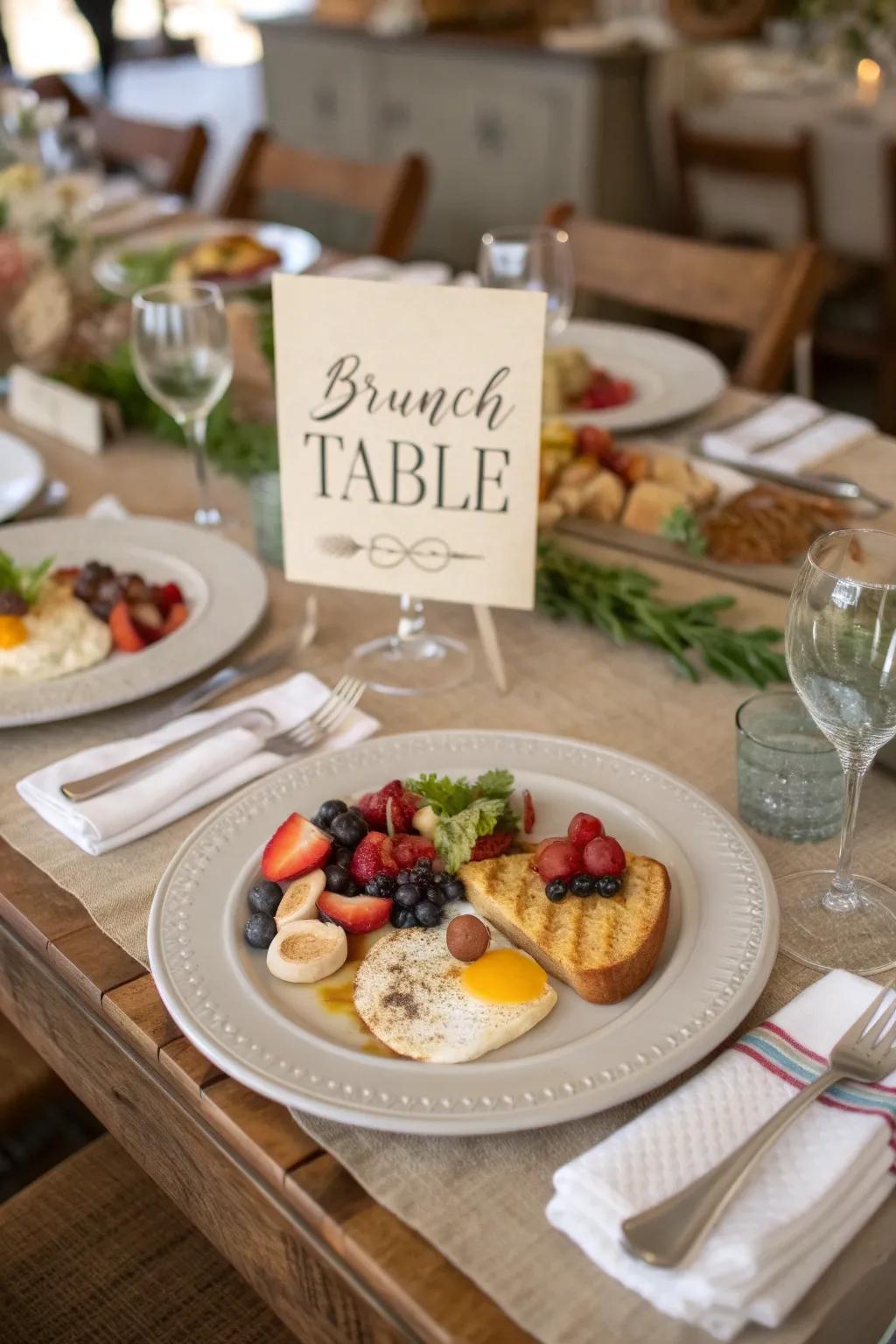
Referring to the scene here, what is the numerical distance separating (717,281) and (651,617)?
1118 mm

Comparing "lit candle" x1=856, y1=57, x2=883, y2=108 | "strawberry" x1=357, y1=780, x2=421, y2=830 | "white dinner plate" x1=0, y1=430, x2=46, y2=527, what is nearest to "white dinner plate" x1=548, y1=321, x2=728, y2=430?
"white dinner plate" x1=0, y1=430, x2=46, y2=527

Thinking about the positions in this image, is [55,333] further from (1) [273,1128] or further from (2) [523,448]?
(1) [273,1128]

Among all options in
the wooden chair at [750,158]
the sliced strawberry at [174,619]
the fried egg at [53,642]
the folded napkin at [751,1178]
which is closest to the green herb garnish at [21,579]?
the fried egg at [53,642]

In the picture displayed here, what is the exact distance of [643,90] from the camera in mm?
4109

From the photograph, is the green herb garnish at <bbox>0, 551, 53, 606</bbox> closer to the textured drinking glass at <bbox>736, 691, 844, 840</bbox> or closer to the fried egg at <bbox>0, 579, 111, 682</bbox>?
the fried egg at <bbox>0, 579, 111, 682</bbox>

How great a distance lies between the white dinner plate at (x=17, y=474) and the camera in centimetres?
155

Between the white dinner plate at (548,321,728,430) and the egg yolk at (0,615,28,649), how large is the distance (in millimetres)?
779

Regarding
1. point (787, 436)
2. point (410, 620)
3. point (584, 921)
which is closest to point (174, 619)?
point (410, 620)

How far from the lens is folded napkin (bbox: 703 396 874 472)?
63.4 inches

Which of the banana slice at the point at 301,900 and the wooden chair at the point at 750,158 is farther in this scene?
the wooden chair at the point at 750,158

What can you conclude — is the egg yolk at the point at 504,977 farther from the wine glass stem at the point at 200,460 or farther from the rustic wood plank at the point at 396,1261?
the wine glass stem at the point at 200,460

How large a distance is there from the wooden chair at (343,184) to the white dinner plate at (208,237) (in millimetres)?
178

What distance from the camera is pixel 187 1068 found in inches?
31.3

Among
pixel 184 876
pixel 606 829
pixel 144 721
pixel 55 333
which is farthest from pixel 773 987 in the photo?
pixel 55 333
